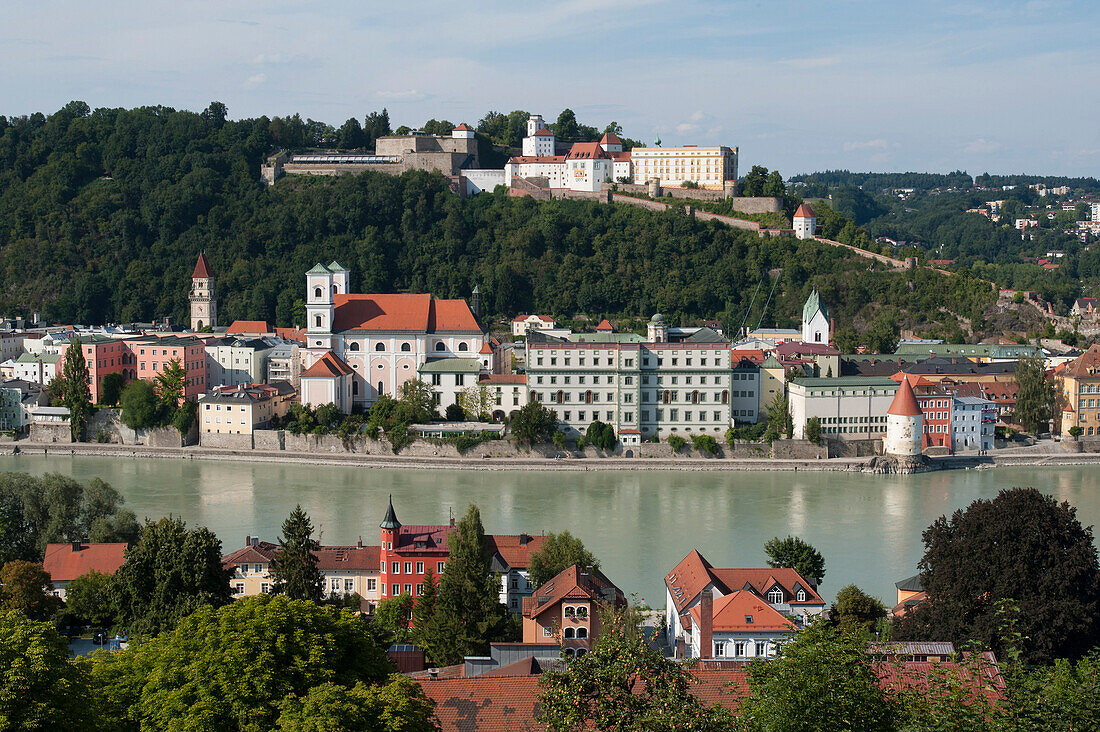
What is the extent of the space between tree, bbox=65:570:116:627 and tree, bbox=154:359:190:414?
1597cm

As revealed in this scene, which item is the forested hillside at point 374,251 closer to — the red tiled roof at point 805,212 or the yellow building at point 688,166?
the red tiled roof at point 805,212

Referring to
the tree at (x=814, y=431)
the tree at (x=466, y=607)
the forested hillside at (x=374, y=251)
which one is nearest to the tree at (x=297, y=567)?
the tree at (x=466, y=607)

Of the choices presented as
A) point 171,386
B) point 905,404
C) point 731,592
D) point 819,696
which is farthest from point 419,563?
point 171,386

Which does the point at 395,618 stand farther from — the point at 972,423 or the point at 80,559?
the point at 972,423

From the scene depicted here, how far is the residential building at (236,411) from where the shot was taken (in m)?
29.0

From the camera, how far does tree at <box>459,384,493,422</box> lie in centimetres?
2945

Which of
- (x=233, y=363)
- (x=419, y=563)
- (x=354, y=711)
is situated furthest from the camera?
(x=233, y=363)

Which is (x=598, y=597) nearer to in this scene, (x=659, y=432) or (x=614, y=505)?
(x=614, y=505)

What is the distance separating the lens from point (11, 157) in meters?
49.5

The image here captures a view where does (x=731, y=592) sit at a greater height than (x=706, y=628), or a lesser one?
greater

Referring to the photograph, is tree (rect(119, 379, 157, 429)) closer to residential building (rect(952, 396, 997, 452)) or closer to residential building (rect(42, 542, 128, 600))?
residential building (rect(42, 542, 128, 600))

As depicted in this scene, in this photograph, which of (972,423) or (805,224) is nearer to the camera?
(972,423)

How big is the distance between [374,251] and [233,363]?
448 inches

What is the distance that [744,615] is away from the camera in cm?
1278
